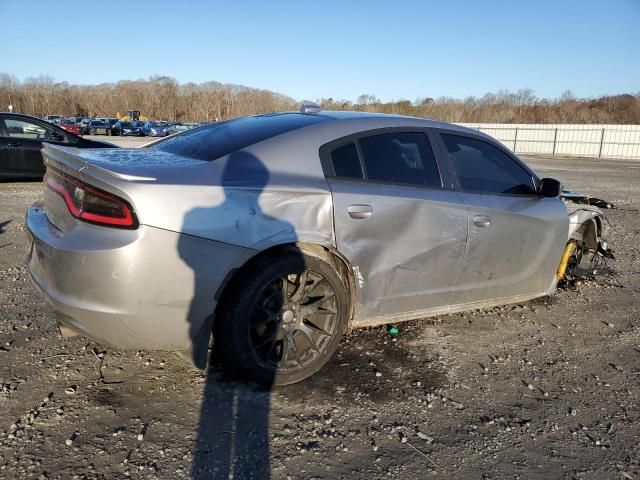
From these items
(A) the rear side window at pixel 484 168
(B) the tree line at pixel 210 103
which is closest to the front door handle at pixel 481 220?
(A) the rear side window at pixel 484 168

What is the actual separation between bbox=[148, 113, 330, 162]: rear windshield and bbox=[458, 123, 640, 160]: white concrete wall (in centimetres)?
3294

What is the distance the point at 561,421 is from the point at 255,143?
2408 mm

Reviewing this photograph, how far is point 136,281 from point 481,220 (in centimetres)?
242

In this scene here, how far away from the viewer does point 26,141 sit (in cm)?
1055

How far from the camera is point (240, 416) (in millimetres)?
2750

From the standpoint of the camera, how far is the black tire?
9.36 feet

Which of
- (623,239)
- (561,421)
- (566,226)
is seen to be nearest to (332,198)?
(561,421)

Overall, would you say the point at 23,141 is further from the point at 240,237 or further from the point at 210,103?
the point at 210,103

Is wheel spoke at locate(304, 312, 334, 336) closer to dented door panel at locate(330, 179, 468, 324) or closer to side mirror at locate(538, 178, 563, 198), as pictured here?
dented door panel at locate(330, 179, 468, 324)

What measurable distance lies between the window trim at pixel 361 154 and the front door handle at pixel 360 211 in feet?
0.61

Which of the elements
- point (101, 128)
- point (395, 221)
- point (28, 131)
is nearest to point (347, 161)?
point (395, 221)

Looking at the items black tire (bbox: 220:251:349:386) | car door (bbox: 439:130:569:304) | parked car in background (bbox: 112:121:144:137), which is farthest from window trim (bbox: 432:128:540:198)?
parked car in background (bbox: 112:121:144:137)

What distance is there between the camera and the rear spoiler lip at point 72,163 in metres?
2.63

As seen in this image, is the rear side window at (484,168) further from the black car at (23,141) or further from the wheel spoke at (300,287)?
the black car at (23,141)
